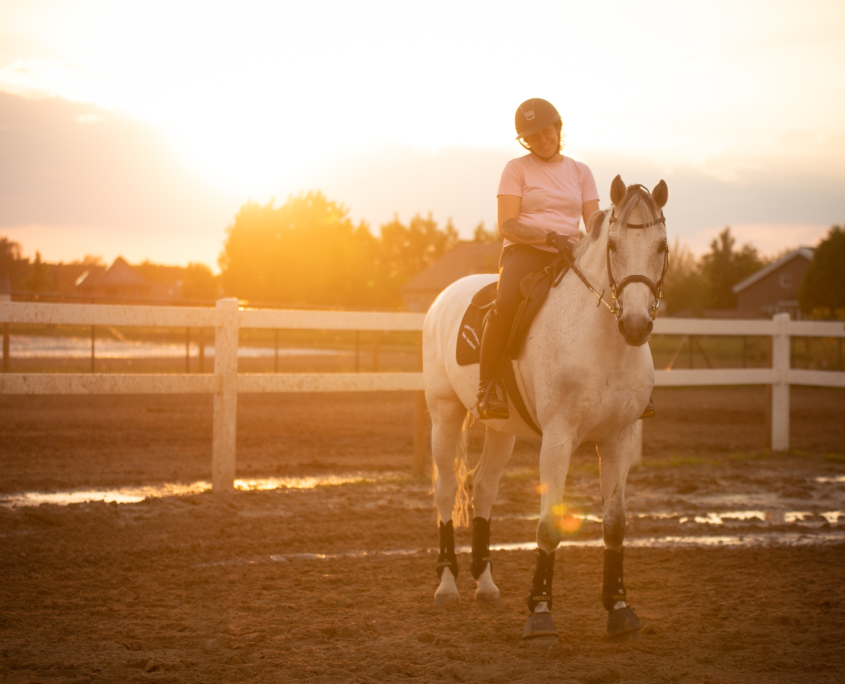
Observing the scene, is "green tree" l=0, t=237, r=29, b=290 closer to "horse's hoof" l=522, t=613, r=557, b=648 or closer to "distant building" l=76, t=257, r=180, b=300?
"horse's hoof" l=522, t=613, r=557, b=648

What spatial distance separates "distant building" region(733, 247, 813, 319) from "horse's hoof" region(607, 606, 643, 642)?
5490 centimetres

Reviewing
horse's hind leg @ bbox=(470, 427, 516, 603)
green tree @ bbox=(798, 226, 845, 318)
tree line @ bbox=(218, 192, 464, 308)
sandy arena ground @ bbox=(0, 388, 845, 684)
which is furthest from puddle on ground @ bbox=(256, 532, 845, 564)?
tree line @ bbox=(218, 192, 464, 308)

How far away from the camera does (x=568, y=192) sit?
406cm

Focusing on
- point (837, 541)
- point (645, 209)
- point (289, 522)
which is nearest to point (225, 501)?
point (289, 522)

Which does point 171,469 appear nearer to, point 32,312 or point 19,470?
point 19,470

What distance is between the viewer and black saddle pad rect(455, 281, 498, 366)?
4.33m

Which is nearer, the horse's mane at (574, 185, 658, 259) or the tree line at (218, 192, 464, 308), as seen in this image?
the horse's mane at (574, 185, 658, 259)

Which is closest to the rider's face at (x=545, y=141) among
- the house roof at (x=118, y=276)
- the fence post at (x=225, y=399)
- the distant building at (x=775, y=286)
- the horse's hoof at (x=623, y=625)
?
the horse's hoof at (x=623, y=625)

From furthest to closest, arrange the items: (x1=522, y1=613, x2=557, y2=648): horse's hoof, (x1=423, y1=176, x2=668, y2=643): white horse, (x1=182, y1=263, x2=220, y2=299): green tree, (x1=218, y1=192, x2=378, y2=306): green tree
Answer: (x1=182, y1=263, x2=220, y2=299): green tree
(x1=218, y1=192, x2=378, y2=306): green tree
(x1=522, y1=613, x2=557, y2=648): horse's hoof
(x1=423, y1=176, x2=668, y2=643): white horse

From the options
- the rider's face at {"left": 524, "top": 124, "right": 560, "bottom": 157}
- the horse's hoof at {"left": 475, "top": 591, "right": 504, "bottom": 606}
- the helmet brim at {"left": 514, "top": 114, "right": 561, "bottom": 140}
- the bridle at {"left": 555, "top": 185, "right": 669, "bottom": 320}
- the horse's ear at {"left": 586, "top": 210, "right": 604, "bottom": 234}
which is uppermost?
the helmet brim at {"left": 514, "top": 114, "right": 561, "bottom": 140}

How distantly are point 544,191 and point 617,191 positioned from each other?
73 centimetres

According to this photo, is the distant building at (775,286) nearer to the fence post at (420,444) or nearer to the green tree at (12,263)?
the green tree at (12,263)

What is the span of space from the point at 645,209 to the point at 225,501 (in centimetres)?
453

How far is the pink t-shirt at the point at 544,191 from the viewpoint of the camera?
→ 4.02m
